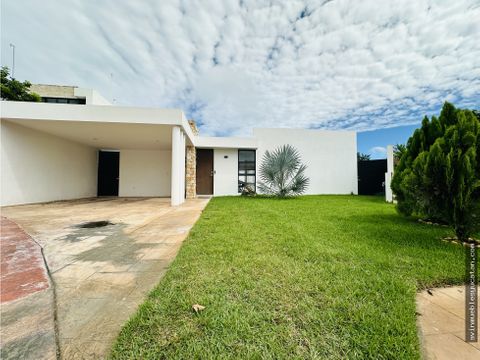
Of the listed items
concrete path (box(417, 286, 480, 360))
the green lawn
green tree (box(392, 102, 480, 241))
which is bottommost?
concrete path (box(417, 286, 480, 360))

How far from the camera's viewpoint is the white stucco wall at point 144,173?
12.1 metres

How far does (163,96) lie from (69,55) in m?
4.08

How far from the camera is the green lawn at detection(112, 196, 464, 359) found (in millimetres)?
1099

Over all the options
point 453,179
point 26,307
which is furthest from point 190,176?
point 453,179

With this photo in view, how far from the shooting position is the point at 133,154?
39.9ft

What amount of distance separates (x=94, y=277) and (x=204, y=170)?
10114 mm

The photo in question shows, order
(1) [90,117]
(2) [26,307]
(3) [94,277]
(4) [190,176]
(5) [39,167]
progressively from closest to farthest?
1. (2) [26,307]
2. (3) [94,277]
3. (1) [90,117]
4. (5) [39,167]
5. (4) [190,176]

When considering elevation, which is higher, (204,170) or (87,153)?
(87,153)

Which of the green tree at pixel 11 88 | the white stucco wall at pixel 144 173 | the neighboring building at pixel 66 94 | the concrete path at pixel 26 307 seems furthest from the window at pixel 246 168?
the green tree at pixel 11 88

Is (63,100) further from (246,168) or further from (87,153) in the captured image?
(246,168)

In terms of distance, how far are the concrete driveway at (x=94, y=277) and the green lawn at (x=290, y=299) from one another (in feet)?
0.57

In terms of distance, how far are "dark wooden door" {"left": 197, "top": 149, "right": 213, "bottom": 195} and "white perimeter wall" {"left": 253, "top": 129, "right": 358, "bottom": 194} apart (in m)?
5.06

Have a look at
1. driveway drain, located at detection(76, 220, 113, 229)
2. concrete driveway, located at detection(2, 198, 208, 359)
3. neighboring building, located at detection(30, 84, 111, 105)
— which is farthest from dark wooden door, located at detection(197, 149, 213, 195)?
neighboring building, located at detection(30, 84, 111, 105)

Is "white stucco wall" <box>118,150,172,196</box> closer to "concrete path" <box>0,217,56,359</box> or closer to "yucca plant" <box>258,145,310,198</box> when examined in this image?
"yucca plant" <box>258,145,310,198</box>
